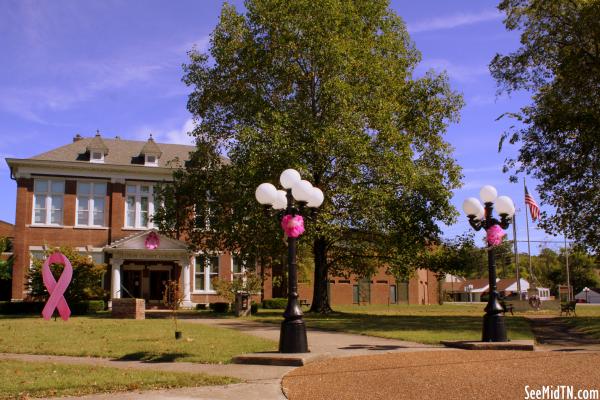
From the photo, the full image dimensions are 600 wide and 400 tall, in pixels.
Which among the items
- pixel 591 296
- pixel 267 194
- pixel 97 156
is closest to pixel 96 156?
pixel 97 156

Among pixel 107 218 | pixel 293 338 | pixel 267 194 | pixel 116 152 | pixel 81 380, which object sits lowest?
pixel 81 380

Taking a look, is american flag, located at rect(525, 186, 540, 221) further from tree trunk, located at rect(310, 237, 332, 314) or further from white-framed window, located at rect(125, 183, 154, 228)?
white-framed window, located at rect(125, 183, 154, 228)

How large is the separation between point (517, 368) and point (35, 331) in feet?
48.3

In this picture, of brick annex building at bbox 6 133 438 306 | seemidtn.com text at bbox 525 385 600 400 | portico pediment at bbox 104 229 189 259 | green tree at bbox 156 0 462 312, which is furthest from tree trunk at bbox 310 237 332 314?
seemidtn.com text at bbox 525 385 600 400

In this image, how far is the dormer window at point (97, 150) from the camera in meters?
42.0

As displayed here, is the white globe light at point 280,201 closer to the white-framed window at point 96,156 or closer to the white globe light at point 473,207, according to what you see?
the white globe light at point 473,207

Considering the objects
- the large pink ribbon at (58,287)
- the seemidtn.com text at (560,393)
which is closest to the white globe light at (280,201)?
the seemidtn.com text at (560,393)

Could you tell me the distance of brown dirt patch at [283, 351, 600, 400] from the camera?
826 centimetres

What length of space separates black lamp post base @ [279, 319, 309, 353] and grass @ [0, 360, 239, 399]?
241 cm

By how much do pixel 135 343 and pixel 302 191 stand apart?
6.18 m

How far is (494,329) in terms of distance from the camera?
1352 cm

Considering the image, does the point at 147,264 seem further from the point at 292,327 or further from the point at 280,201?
the point at 292,327

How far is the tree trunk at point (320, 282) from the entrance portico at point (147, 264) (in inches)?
366

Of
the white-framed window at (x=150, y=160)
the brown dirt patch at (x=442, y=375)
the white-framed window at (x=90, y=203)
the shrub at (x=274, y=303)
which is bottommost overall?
the shrub at (x=274, y=303)
